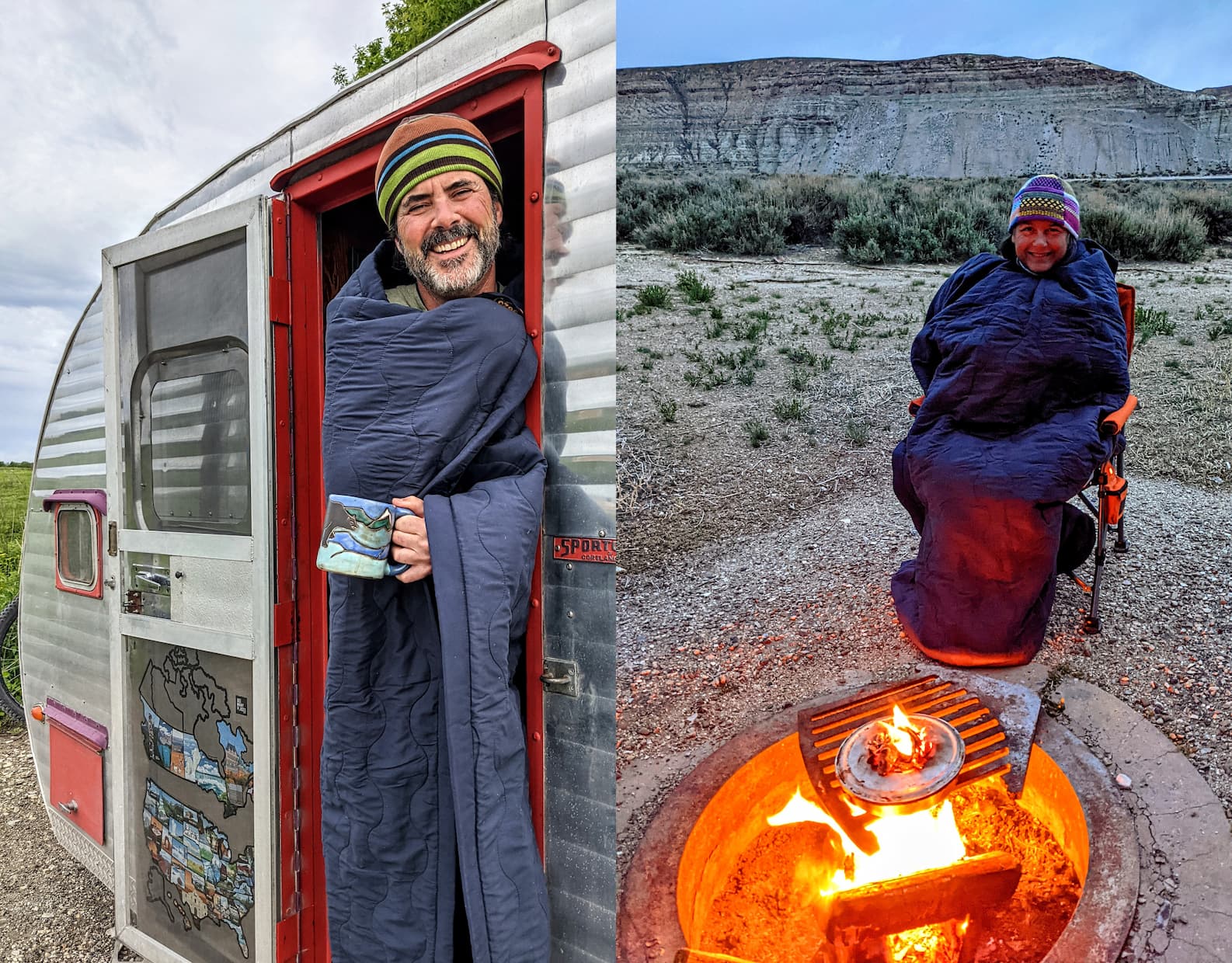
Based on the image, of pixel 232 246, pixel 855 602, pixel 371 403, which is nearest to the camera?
pixel 371 403

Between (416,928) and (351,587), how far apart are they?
779 millimetres

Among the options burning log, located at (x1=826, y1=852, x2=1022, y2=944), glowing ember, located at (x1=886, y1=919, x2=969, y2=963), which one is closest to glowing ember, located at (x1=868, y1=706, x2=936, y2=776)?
burning log, located at (x1=826, y1=852, x2=1022, y2=944)

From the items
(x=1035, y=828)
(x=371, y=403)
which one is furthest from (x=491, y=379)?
(x=1035, y=828)

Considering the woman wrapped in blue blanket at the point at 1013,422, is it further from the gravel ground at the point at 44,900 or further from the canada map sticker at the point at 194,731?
the gravel ground at the point at 44,900

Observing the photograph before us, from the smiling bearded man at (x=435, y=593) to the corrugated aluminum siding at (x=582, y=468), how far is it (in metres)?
0.08

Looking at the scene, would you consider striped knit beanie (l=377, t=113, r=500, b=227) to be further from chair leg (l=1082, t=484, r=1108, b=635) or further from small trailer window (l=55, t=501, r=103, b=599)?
small trailer window (l=55, t=501, r=103, b=599)

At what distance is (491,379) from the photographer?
1714 millimetres

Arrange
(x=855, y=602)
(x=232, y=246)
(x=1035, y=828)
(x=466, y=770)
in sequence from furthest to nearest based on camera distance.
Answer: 1. (x=855, y=602)
2. (x=232, y=246)
3. (x=1035, y=828)
4. (x=466, y=770)

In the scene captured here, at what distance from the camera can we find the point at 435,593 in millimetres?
1692

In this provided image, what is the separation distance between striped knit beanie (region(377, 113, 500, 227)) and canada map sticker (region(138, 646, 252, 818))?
1567mm

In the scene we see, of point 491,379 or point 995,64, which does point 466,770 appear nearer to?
Answer: point 491,379

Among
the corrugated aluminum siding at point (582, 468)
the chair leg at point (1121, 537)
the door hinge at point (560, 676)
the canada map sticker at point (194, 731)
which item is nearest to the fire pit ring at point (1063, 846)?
the corrugated aluminum siding at point (582, 468)

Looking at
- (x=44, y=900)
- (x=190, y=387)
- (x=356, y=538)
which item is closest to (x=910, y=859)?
(x=356, y=538)

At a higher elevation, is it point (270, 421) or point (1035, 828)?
point (270, 421)
